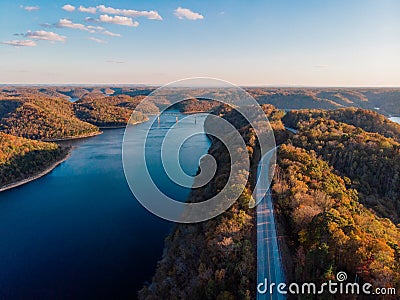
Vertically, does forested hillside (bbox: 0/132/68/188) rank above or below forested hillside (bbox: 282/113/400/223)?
below

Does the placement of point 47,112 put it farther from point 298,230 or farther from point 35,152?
point 298,230

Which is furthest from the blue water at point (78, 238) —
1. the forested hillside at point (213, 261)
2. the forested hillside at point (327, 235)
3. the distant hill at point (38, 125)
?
the distant hill at point (38, 125)

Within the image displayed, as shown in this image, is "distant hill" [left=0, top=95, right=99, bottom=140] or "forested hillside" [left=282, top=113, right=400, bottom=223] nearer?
"forested hillside" [left=282, top=113, right=400, bottom=223]

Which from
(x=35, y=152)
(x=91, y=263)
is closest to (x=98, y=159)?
(x=35, y=152)

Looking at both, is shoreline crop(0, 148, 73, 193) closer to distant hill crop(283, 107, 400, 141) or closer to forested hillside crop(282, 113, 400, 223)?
forested hillside crop(282, 113, 400, 223)

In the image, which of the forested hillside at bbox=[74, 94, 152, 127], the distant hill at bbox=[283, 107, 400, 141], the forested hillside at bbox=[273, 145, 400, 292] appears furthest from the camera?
the forested hillside at bbox=[74, 94, 152, 127]

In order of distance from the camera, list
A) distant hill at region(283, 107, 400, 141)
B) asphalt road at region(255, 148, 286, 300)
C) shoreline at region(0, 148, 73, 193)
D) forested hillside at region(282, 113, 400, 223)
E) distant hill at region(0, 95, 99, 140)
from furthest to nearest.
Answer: distant hill at region(0, 95, 99, 140)
distant hill at region(283, 107, 400, 141)
shoreline at region(0, 148, 73, 193)
forested hillside at region(282, 113, 400, 223)
asphalt road at region(255, 148, 286, 300)

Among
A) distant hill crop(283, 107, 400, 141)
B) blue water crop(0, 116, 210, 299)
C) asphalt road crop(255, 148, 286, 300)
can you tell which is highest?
distant hill crop(283, 107, 400, 141)

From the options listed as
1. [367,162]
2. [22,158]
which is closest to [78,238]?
[22,158]

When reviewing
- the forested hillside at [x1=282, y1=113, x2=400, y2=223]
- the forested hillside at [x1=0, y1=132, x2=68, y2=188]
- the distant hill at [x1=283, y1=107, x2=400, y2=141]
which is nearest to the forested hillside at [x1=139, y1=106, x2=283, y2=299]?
the forested hillside at [x1=282, y1=113, x2=400, y2=223]
